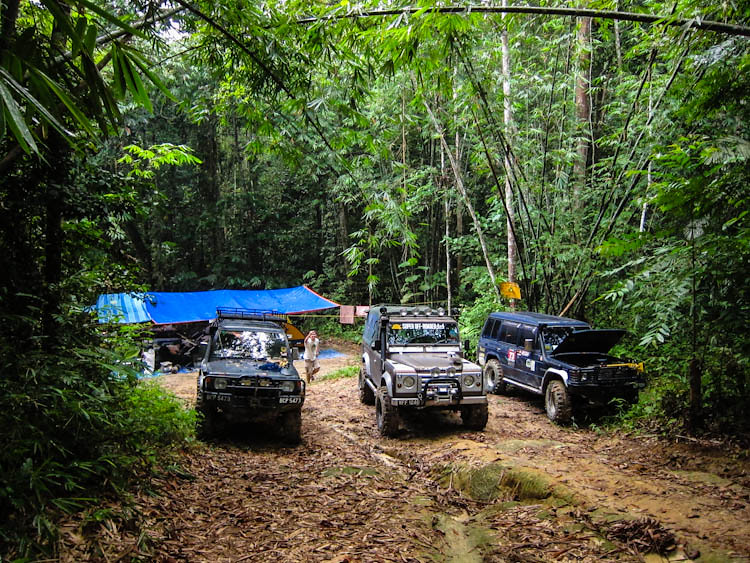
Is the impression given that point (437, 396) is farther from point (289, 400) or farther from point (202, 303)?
point (202, 303)

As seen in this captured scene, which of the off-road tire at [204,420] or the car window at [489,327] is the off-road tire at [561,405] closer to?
the car window at [489,327]

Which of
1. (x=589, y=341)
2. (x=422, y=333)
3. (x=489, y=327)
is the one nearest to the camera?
(x=589, y=341)

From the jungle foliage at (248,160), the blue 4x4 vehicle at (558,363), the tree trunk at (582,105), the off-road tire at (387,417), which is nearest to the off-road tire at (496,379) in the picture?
the blue 4x4 vehicle at (558,363)

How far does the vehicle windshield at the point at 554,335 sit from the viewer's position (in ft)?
28.7

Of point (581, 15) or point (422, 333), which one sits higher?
point (581, 15)

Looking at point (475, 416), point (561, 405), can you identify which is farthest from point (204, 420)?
point (561, 405)

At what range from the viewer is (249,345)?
7555mm

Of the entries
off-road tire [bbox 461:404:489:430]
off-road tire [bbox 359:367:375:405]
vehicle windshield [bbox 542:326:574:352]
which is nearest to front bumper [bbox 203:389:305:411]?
off-road tire [bbox 461:404:489:430]

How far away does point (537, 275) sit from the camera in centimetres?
1141

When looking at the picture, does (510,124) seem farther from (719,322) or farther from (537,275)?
(719,322)

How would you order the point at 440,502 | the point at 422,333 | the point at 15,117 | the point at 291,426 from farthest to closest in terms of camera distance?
the point at 422,333 < the point at 291,426 < the point at 440,502 < the point at 15,117

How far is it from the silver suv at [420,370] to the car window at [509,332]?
1818mm

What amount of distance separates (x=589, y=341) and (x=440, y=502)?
14.6 ft

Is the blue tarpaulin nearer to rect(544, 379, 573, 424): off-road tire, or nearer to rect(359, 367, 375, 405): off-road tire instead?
rect(359, 367, 375, 405): off-road tire
